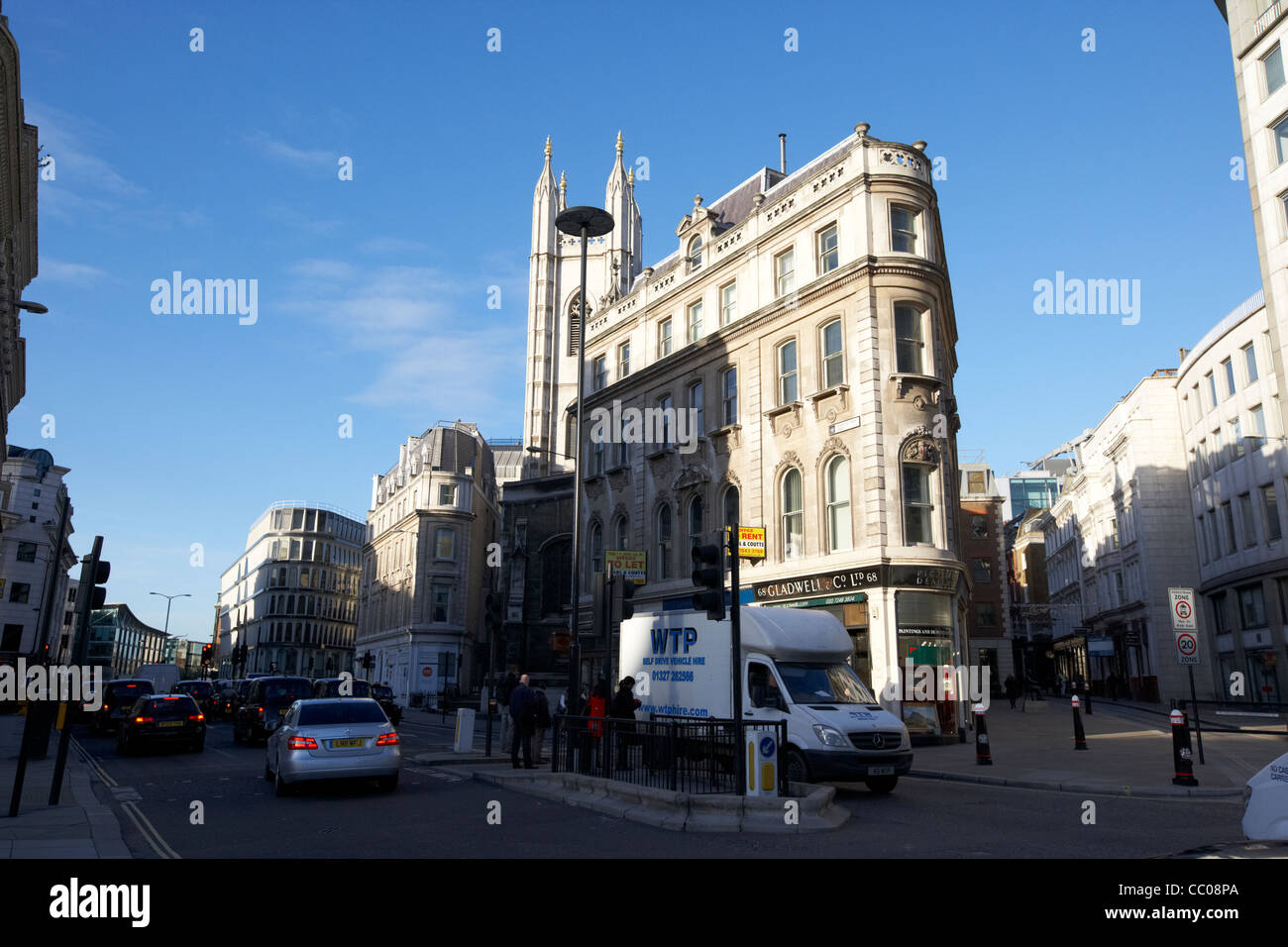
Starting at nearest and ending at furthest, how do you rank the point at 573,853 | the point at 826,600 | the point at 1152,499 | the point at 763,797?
the point at 573,853 < the point at 763,797 < the point at 826,600 < the point at 1152,499

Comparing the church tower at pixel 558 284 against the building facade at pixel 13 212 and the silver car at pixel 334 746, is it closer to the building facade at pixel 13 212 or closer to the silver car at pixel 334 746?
the building facade at pixel 13 212

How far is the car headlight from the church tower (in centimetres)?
6762

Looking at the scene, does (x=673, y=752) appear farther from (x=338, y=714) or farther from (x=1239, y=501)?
(x=1239, y=501)

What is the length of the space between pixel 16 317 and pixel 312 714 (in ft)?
123

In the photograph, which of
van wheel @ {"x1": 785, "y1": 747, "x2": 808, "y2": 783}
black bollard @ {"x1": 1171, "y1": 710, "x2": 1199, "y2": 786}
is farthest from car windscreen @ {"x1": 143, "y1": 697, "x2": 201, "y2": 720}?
black bollard @ {"x1": 1171, "y1": 710, "x2": 1199, "y2": 786}

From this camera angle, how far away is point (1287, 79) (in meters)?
28.4

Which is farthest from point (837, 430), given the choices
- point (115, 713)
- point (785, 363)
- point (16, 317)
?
point (16, 317)

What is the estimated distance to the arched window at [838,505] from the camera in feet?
84.2

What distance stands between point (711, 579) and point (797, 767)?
11.3 feet

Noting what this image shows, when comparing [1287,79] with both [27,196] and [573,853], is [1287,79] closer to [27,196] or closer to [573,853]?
[573,853]

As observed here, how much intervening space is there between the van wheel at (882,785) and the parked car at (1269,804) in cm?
731

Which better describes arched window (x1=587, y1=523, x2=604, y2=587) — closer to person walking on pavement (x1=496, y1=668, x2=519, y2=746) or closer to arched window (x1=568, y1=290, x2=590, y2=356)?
person walking on pavement (x1=496, y1=668, x2=519, y2=746)

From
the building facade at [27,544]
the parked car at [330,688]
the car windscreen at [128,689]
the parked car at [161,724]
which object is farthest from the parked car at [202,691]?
the building facade at [27,544]

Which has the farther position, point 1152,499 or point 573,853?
point 1152,499
